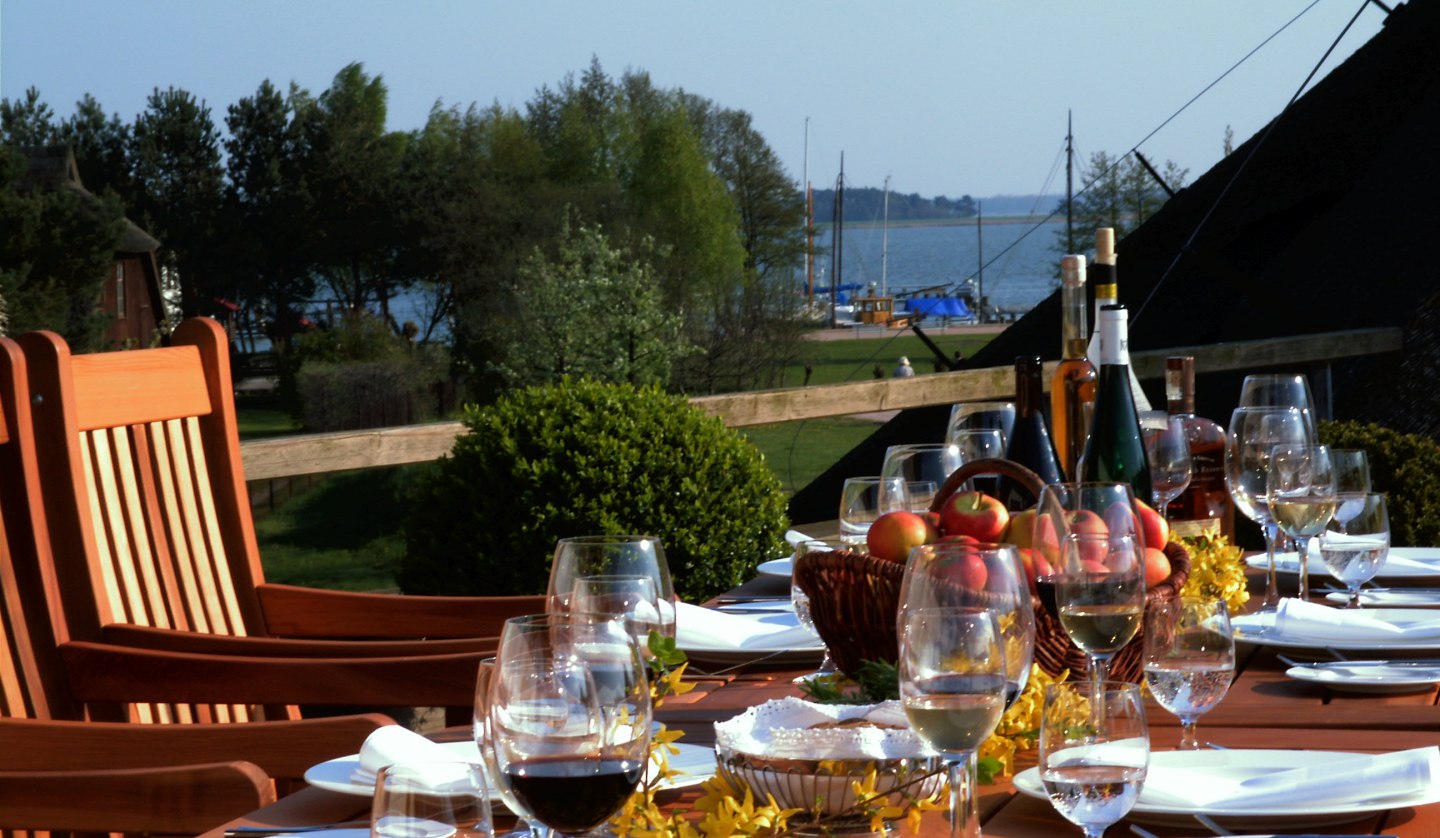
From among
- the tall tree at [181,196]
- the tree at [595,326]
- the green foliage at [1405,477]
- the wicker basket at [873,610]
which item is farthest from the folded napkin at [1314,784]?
the tall tree at [181,196]

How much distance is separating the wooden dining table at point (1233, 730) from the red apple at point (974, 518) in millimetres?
232

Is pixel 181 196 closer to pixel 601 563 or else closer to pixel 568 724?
pixel 601 563

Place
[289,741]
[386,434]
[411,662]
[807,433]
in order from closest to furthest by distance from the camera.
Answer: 1. [289,741]
2. [411,662]
3. [386,434]
4. [807,433]

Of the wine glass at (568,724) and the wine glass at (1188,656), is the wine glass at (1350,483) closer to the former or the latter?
the wine glass at (1188,656)

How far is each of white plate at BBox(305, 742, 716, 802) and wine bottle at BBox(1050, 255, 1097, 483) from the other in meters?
0.96

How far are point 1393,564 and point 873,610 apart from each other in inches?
55.7

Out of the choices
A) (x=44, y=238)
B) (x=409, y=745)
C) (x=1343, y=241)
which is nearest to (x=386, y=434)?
(x=409, y=745)

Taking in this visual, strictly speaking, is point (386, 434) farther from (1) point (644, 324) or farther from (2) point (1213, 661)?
(1) point (644, 324)

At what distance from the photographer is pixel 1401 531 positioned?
162 inches

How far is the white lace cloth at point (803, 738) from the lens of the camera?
1054mm

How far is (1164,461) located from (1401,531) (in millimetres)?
2275

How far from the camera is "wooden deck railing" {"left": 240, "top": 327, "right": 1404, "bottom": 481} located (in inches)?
137

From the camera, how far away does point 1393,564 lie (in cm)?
248

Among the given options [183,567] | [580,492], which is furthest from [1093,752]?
[580,492]
